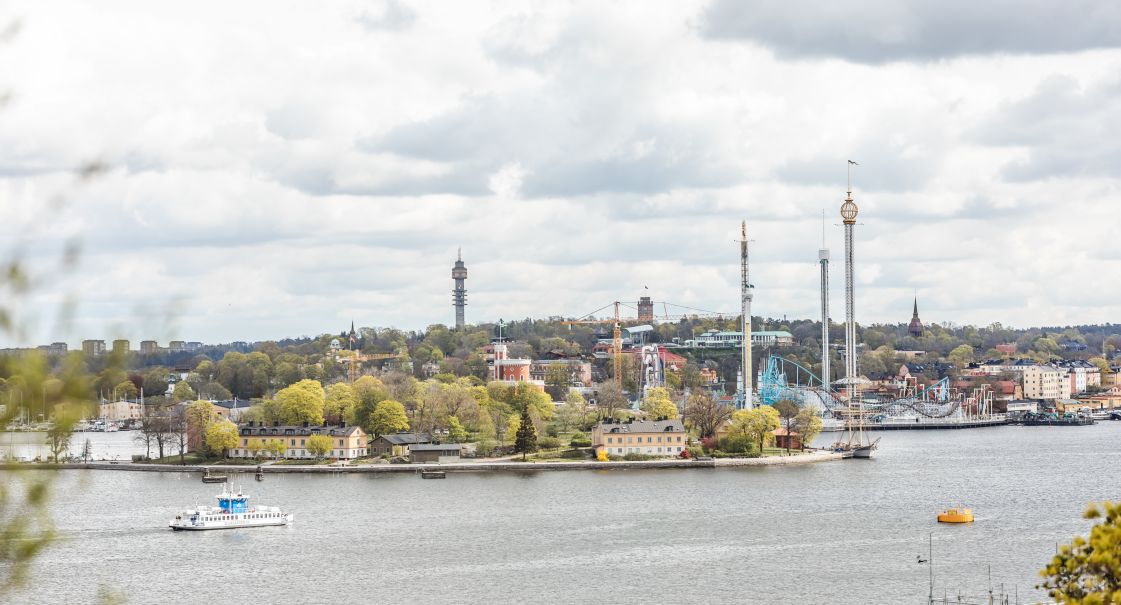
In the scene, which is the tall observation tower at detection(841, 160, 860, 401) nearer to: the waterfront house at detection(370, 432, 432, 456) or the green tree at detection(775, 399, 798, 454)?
the green tree at detection(775, 399, 798, 454)

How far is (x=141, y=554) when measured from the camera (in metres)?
24.8

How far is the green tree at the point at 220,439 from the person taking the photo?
44.2 meters

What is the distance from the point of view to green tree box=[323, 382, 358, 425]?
5081 centimetres

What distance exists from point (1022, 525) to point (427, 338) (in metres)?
79.0

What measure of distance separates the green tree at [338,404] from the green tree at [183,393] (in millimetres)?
19865

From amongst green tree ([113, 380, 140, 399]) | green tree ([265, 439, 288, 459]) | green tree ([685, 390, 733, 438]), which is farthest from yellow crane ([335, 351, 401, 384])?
green tree ([265, 439, 288, 459])

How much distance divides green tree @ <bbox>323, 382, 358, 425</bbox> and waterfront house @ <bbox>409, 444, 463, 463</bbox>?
664cm

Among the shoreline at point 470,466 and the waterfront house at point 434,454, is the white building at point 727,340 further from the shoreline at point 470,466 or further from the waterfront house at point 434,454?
the waterfront house at point 434,454

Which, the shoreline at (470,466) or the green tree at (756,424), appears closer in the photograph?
the shoreline at (470,466)

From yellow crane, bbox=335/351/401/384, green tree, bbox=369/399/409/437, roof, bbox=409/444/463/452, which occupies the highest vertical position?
yellow crane, bbox=335/351/401/384

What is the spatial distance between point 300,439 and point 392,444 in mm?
2766

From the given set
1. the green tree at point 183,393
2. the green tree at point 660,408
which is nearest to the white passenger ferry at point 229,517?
the green tree at point 660,408

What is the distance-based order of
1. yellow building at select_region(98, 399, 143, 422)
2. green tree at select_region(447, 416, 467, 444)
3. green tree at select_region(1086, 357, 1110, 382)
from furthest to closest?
green tree at select_region(1086, 357, 1110, 382)
yellow building at select_region(98, 399, 143, 422)
green tree at select_region(447, 416, 467, 444)

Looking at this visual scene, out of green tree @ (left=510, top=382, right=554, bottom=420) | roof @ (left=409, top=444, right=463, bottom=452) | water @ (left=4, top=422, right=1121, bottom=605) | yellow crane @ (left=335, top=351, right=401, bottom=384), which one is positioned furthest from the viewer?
yellow crane @ (left=335, top=351, right=401, bottom=384)
